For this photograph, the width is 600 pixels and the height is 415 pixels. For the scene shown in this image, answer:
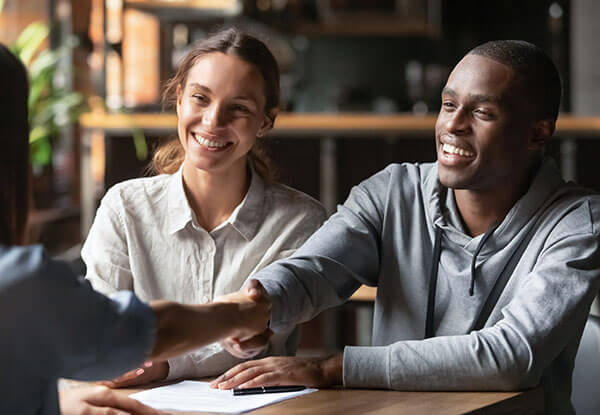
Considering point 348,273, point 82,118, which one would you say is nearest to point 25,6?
point 82,118

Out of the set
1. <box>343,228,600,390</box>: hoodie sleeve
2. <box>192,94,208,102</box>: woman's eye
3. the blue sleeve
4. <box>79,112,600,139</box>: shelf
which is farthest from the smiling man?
<box>79,112,600,139</box>: shelf

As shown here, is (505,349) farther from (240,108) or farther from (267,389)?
(240,108)

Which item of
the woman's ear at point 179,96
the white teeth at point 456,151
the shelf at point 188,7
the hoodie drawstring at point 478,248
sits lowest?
the hoodie drawstring at point 478,248

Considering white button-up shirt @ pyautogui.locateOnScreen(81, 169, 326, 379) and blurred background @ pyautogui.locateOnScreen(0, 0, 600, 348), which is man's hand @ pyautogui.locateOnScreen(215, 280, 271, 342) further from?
blurred background @ pyautogui.locateOnScreen(0, 0, 600, 348)

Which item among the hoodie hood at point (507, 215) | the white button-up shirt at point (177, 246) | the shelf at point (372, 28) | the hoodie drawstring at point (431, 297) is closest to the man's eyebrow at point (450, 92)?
the hoodie hood at point (507, 215)

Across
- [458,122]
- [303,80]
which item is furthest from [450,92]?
[303,80]

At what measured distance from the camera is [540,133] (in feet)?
5.66

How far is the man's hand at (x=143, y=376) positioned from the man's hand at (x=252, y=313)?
0.14m

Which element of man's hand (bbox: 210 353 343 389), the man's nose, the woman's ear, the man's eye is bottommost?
man's hand (bbox: 210 353 343 389)

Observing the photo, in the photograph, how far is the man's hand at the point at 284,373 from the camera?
1468 mm

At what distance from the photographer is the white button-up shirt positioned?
5.83ft

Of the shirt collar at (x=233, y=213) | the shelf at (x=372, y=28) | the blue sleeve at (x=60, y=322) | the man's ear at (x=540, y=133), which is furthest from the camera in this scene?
the shelf at (x=372, y=28)

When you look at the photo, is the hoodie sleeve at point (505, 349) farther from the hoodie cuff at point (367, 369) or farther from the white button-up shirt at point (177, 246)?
the white button-up shirt at point (177, 246)

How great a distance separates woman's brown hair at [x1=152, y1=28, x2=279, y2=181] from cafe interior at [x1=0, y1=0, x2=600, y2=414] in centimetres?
39
